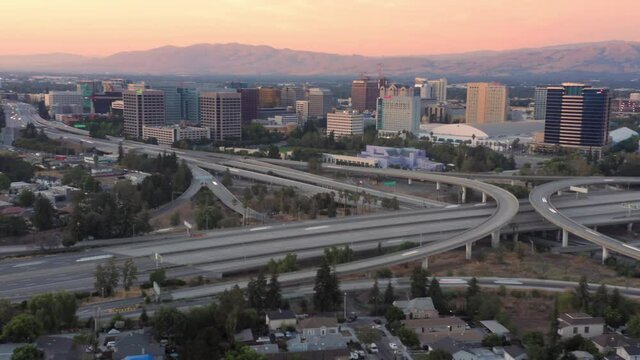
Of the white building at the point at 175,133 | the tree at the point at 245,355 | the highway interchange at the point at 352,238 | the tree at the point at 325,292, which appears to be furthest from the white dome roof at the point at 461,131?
the tree at the point at 245,355

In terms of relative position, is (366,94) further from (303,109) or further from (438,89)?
(438,89)

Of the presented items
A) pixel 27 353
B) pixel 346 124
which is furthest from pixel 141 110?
pixel 27 353

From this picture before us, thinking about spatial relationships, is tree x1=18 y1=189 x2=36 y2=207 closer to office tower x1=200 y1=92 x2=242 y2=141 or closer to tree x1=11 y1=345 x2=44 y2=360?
tree x1=11 y1=345 x2=44 y2=360

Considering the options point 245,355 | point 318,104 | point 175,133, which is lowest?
point 245,355

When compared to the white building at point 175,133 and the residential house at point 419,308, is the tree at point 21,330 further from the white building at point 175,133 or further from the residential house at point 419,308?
the white building at point 175,133

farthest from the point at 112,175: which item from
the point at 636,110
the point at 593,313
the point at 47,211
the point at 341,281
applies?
the point at 636,110

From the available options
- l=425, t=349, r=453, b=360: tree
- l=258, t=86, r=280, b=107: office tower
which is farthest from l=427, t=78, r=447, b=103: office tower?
l=425, t=349, r=453, b=360: tree

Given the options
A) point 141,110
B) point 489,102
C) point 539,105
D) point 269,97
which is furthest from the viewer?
point 269,97
